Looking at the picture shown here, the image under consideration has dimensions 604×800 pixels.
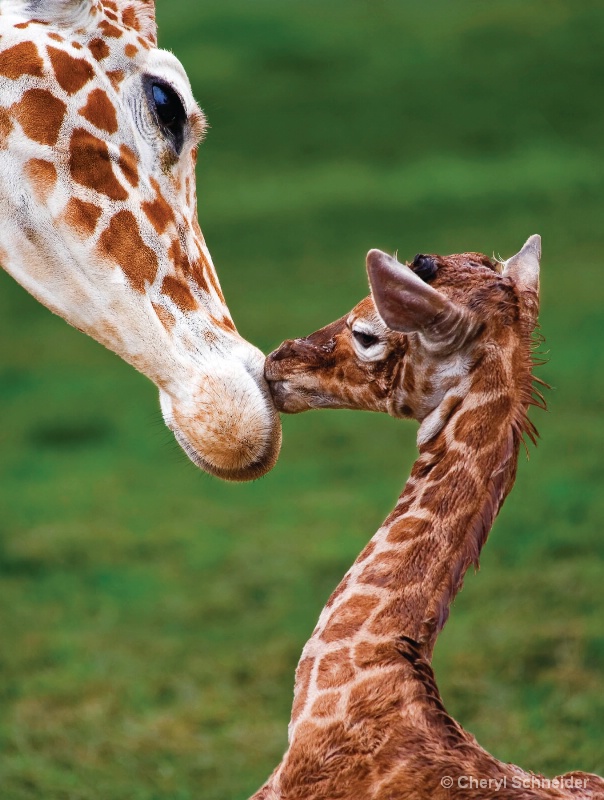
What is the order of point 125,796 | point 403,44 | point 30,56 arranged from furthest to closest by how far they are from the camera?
point 403,44 → point 125,796 → point 30,56

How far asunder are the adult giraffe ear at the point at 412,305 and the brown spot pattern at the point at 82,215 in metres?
1.00

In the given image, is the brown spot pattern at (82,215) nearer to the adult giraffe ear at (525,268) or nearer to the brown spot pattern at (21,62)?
the brown spot pattern at (21,62)

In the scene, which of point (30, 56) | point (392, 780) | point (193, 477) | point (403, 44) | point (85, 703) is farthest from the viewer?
point (403, 44)

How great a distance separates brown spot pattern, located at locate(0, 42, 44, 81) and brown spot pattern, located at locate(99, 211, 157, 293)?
1.59ft

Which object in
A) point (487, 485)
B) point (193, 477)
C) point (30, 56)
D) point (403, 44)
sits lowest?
point (487, 485)

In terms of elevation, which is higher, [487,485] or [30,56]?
[30,56]

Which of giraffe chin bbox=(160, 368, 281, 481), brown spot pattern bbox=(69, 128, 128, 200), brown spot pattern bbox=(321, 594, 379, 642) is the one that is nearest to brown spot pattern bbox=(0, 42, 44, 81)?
brown spot pattern bbox=(69, 128, 128, 200)

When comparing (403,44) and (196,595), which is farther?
(403,44)

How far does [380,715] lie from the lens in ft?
10.7

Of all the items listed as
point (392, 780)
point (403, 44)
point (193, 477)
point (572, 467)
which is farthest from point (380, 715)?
point (403, 44)

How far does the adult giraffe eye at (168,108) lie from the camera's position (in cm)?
395

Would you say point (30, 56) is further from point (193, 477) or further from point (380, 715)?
point (193, 477)

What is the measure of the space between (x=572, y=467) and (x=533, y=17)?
13.1 metres

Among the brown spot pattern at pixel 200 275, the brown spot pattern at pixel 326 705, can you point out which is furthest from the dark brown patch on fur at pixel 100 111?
the brown spot pattern at pixel 326 705
